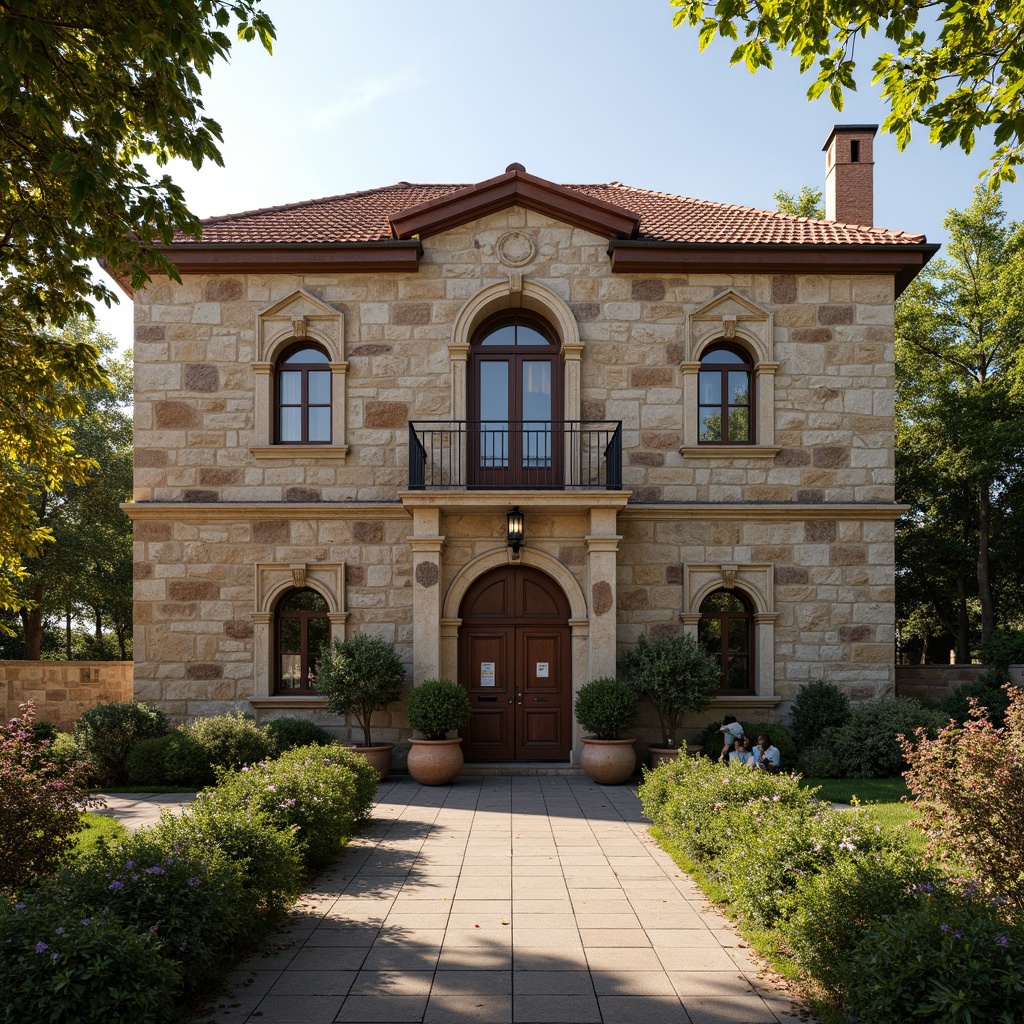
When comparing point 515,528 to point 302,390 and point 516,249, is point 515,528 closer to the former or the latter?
point 302,390

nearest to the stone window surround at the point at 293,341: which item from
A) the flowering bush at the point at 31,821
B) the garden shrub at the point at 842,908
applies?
the flowering bush at the point at 31,821

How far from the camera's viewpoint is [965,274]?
90.4 feet

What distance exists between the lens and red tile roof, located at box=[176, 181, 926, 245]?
15.5m

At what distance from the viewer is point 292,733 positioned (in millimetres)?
13977

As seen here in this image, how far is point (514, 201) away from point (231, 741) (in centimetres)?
990

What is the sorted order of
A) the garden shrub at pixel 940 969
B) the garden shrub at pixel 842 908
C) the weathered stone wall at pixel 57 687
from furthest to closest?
the weathered stone wall at pixel 57 687, the garden shrub at pixel 842 908, the garden shrub at pixel 940 969

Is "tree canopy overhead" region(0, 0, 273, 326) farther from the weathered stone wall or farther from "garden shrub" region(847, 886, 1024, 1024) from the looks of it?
the weathered stone wall

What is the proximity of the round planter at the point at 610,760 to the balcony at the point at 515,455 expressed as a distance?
4022 mm

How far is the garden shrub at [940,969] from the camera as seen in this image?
4.09m

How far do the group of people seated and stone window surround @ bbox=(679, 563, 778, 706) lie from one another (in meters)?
1.55

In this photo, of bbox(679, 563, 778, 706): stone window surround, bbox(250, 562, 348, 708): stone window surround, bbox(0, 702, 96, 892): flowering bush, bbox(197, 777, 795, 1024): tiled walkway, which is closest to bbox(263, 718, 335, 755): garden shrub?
bbox(250, 562, 348, 708): stone window surround

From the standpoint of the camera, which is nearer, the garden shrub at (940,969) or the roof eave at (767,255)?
the garden shrub at (940,969)

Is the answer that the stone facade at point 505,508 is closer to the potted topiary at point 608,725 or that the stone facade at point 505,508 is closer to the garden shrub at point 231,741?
the potted topiary at point 608,725

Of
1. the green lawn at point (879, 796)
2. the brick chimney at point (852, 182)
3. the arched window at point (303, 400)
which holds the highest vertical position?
the brick chimney at point (852, 182)
